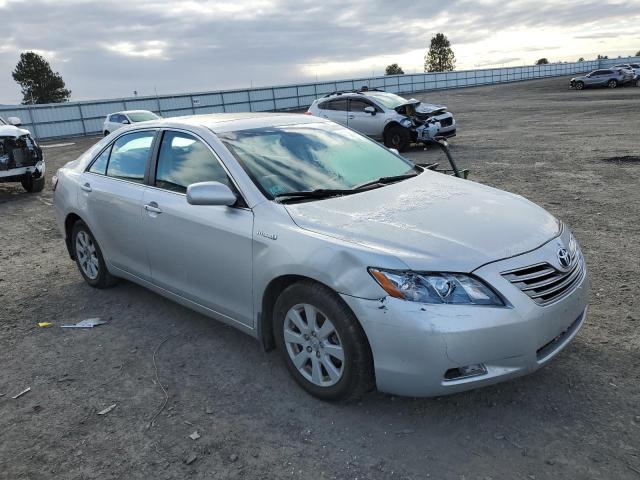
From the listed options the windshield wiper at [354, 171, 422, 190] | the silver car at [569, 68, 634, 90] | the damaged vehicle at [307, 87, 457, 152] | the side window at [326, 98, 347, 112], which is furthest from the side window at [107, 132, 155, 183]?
the silver car at [569, 68, 634, 90]

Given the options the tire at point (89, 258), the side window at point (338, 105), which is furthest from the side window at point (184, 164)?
the side window at point (338, 105)

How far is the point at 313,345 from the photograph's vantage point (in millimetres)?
3098

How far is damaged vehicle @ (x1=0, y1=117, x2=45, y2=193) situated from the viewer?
34.2ft

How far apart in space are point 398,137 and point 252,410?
1235 cm

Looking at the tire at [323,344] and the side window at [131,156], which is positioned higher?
the side window at [131,156]

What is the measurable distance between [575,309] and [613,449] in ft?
2.50

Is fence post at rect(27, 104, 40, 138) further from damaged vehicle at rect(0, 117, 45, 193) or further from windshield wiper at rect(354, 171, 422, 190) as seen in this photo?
windshield wiper at rect(354, 171, 422, 190)

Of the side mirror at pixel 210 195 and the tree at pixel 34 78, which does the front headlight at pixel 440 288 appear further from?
the tree at pixel 34 78

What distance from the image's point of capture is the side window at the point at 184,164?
370cm

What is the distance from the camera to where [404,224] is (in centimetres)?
303

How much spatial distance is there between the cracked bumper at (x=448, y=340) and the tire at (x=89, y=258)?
10.2 ft

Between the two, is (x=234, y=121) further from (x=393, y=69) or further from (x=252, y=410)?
(x=393, y=69)

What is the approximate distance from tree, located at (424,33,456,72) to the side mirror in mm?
104856

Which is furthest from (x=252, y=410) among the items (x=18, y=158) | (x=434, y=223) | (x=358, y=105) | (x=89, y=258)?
(x=358, y=105)
